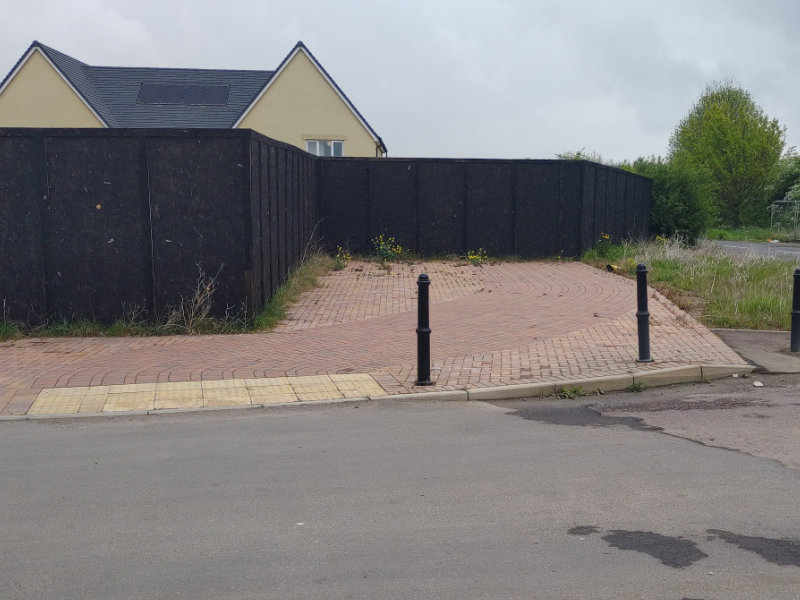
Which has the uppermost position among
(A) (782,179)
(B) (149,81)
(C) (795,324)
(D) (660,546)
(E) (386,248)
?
(B) (149,81)

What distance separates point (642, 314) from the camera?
9.34 m

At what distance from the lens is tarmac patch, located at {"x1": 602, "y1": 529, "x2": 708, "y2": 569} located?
4.43 m

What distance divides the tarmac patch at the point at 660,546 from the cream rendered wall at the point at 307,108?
98.3 ft

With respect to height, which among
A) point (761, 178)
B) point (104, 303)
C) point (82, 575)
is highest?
point (761, 178)

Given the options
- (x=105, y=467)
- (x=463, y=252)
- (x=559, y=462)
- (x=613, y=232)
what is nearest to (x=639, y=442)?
(x=559, y=462)

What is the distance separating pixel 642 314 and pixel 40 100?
2909 cm

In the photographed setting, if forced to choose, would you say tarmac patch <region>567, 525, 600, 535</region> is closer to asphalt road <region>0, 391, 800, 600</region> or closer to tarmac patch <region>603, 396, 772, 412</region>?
asphalt road <region>0, 391, 800, 600</region>

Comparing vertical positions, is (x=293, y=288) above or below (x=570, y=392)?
above

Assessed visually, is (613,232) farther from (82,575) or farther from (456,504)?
(82,575)

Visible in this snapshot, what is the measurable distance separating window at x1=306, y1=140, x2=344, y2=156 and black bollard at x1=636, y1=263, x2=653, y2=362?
25.8 metres

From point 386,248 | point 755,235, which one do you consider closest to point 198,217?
point 386,248

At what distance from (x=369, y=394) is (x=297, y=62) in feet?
91.4

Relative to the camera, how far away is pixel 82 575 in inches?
168

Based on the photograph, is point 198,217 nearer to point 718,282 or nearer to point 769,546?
point 769,546
